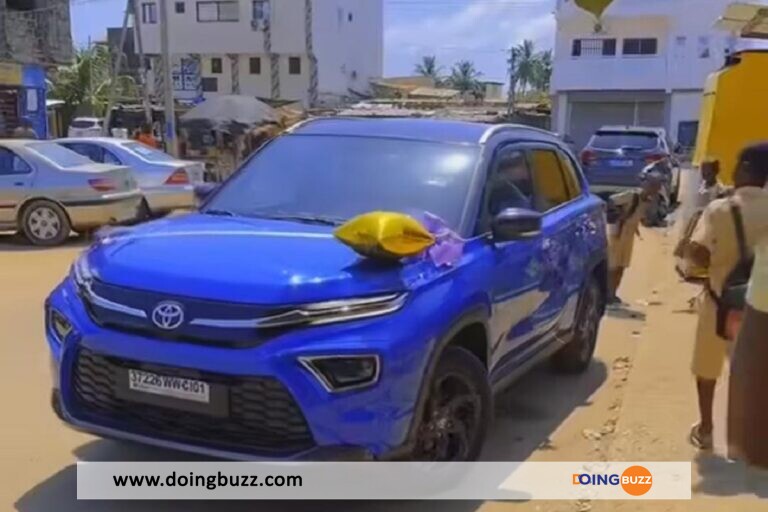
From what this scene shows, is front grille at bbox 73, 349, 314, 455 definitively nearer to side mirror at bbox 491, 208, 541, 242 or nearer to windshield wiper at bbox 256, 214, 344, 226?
windshield wiper at bbox 256, 214, 344, 226

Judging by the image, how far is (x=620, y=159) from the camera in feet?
58.3

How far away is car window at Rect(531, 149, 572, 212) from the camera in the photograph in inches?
230

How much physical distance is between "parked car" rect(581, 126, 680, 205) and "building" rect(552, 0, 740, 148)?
1065 inches

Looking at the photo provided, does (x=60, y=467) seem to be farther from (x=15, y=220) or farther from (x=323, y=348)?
(x=15, y=220)

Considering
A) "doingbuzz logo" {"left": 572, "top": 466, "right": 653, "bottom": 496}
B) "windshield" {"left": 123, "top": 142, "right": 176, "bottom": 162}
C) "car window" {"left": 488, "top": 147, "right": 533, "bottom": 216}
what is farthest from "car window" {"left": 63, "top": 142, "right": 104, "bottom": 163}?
"doingbuzz logo" {"left": 572, "top": 466, "right": 653, "bottom": 496}

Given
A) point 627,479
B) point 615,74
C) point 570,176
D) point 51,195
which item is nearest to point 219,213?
point 627,479

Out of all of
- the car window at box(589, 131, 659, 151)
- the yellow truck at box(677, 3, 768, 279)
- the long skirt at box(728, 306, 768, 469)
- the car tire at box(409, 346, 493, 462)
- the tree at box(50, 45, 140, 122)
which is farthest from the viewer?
the tree at box(50, 45, 140, 122)

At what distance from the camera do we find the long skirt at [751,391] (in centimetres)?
231

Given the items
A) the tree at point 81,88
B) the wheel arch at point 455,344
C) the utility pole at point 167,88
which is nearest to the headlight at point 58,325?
the wheel arch at point 455,344

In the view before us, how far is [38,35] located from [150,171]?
15.2m

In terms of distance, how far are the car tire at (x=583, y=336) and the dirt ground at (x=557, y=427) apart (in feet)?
0.35

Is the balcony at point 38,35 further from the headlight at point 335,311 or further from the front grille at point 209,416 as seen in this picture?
the headlight at point 335,311

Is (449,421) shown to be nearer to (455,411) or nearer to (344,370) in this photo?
(455,411)

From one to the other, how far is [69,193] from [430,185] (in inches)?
351
